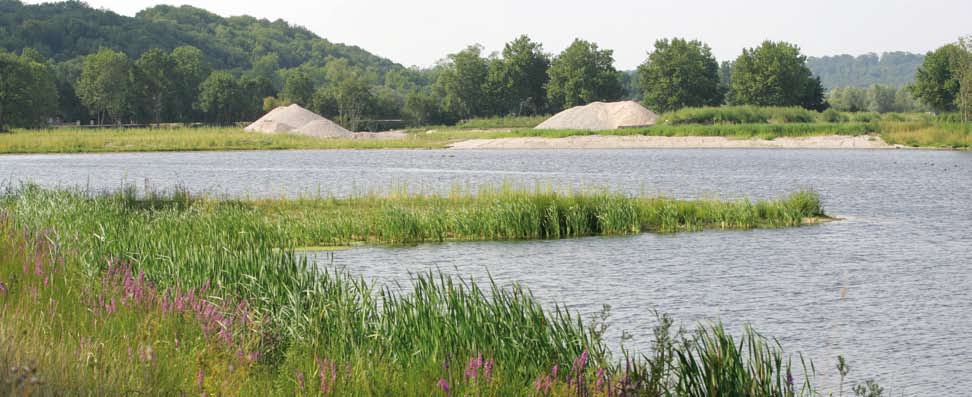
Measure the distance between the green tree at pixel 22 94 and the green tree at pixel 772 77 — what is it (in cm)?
7672

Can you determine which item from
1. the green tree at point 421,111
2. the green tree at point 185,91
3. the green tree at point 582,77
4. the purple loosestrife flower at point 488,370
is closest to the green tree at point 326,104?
the green tree at point 421,111

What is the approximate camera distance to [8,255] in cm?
1309

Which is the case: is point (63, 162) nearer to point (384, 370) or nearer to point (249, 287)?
point (249, 287)

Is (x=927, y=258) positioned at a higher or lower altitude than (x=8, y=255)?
lower

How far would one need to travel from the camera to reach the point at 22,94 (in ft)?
341

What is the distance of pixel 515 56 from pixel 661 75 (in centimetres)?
2678

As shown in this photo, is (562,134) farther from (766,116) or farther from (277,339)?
(277,339)

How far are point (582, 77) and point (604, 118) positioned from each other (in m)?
28.2

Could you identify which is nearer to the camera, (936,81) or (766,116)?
(766,116)

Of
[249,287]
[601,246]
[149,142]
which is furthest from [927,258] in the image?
[149,142]

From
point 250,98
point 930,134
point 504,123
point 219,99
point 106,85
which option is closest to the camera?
point 930,134

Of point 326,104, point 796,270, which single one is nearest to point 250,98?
point 326,104

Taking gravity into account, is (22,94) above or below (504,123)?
above

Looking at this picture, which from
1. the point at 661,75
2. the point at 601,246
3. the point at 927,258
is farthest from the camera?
the point at 661,75
